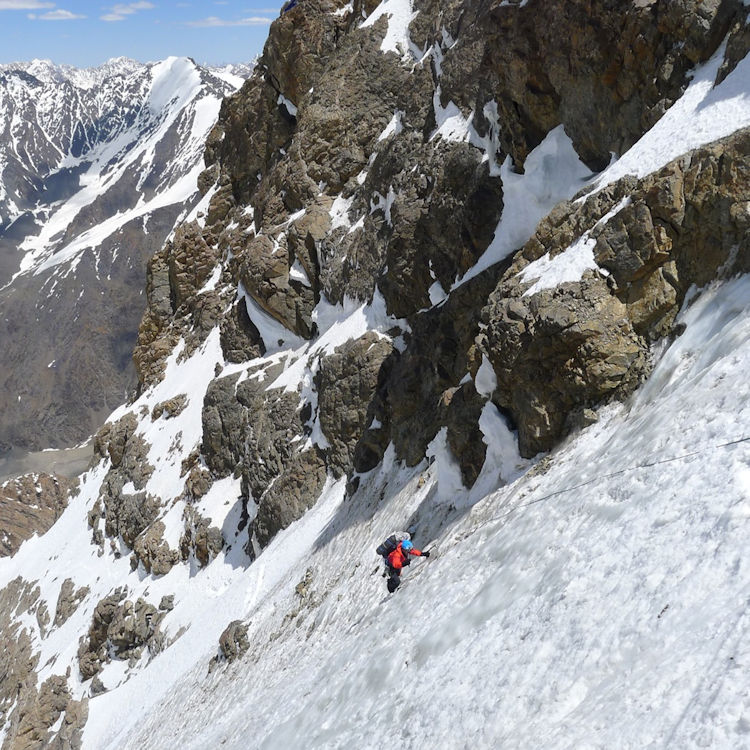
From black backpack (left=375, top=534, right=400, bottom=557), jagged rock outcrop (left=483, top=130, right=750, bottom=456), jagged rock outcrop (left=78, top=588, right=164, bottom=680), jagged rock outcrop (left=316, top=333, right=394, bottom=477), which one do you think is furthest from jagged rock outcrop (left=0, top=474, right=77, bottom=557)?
jagged rock outcrop (left=483, top=130, right=750, bottom=456)

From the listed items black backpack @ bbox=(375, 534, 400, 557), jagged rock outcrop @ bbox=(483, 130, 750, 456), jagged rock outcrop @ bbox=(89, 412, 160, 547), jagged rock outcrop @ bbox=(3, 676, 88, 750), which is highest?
jagged rock outcrop @ bbox=(89, 412, 160, 547)

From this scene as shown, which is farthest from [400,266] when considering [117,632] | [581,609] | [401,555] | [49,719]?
[49,719]

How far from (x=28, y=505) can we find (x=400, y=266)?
435ft

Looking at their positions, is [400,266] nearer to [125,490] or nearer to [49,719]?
[125,490]

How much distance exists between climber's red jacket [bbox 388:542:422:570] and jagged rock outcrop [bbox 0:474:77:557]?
12138 cm

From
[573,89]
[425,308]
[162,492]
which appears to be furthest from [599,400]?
[162,492]

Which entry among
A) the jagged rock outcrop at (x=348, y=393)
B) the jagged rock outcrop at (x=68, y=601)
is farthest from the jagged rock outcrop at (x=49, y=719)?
the jagged rock outcrop at (x=348, y=393)

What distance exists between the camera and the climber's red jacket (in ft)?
49.8

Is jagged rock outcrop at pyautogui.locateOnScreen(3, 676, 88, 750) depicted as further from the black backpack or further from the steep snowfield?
the black backpack

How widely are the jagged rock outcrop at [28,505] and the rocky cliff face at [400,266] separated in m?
77.8

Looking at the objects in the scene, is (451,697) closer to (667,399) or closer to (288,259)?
(667,399)

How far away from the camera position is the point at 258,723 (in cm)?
1591

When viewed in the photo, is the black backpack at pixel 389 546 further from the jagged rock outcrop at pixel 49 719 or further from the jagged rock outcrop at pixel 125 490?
the jagged rock outcrop at pixel 125 490

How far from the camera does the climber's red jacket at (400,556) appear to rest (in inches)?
597
